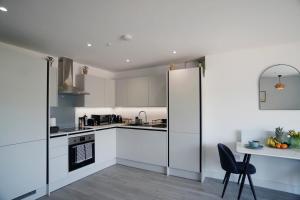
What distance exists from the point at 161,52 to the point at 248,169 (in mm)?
2405

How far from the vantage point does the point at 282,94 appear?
2877 mm

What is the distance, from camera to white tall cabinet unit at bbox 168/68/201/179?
10.7ft

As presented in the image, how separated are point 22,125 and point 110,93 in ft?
7.81

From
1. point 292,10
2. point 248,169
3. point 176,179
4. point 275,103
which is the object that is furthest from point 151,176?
point 292,10

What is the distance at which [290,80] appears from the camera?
9.27 feet

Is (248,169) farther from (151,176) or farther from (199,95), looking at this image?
(151,176)

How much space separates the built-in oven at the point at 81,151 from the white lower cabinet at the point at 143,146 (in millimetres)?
748

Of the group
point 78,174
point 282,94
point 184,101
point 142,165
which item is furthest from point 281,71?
point 78,174

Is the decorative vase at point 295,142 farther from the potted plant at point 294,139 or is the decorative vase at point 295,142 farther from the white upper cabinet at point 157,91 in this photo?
the white upper cabinet at point 157,91

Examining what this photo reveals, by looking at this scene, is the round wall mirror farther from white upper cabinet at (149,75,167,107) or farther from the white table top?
white upper cabinet at (149,75,167,107)

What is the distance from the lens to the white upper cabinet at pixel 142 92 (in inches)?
159

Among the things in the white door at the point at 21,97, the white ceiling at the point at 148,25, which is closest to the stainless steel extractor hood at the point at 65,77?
the white ceiling at the point at 148,25

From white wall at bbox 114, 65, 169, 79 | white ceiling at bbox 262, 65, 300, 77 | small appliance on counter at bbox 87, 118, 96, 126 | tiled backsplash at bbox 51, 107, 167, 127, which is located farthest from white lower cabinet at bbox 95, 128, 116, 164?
white ceiling at bbox 262, 65, 300, 77

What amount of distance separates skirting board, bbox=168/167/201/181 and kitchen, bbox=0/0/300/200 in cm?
2
